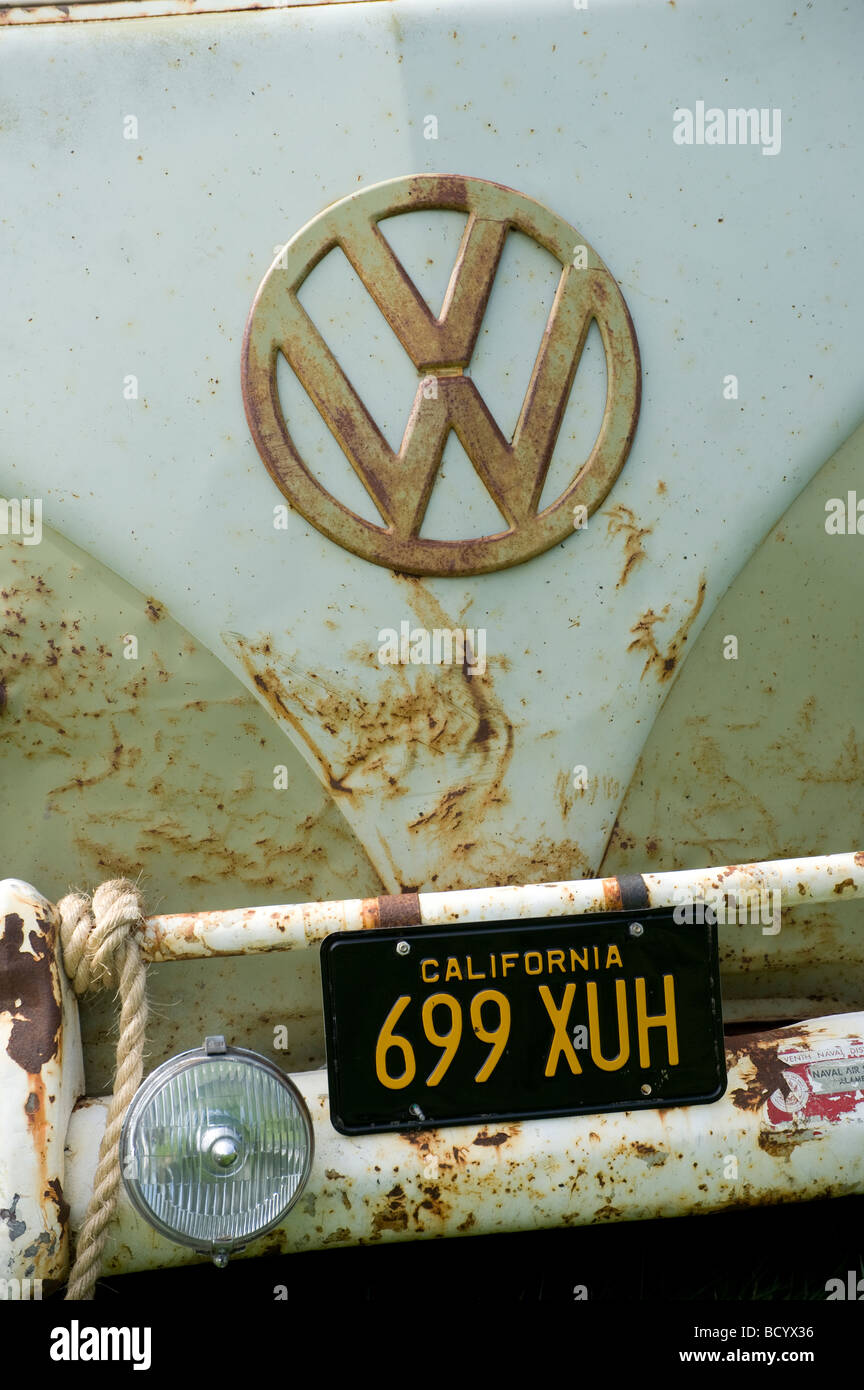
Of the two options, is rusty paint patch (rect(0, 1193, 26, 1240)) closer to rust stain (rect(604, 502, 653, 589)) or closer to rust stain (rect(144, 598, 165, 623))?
rust stain (rect(144, 598, 165, 623))

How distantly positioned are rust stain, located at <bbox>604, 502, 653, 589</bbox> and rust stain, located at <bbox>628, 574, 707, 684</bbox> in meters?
0.06

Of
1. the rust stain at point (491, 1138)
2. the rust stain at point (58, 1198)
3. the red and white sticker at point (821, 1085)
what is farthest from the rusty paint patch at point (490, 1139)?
the rust stain at point (58, 1198)

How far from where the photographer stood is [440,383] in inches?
59.8

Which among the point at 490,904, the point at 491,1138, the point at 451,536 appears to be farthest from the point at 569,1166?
the point at 451,536

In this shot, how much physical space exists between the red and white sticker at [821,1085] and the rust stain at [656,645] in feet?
1.68

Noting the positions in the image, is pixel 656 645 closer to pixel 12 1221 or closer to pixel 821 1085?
pixel 821 1085

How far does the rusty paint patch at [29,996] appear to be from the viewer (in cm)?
130

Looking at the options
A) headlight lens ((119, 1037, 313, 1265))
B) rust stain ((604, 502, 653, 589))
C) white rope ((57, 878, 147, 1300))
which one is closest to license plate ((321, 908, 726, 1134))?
headlight lens ((119, 1037, 313, 1265))

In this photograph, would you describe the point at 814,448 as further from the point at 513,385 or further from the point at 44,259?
the point at 44,259

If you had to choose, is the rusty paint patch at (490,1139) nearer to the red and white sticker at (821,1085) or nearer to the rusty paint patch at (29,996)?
the red and white sticker at (821,1085)

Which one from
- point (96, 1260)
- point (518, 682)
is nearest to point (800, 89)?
point (518, 682)

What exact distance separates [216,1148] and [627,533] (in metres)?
0.91

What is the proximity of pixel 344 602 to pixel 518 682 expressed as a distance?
9.9 inches

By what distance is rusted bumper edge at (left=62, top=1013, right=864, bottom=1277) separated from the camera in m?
1.36
